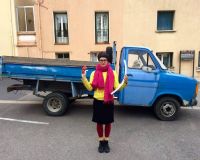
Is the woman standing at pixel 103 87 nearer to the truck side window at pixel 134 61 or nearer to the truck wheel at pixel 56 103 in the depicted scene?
the truck side window at pixel 134 61

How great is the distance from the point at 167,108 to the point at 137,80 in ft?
3.84

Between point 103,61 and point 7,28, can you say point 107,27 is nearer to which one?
point 7,28

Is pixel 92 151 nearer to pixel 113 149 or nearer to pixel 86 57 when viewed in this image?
pixel 113 149

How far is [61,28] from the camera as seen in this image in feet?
52.4

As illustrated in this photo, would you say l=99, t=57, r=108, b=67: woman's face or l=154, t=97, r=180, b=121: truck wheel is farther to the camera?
l=154, t=97, r=180, b=121: truck wheel

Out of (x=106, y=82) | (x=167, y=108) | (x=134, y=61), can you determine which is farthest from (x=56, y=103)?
(x=167, y=108)

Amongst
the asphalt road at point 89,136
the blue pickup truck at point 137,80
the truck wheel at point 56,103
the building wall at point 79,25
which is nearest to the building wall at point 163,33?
the building wall at point 79,25

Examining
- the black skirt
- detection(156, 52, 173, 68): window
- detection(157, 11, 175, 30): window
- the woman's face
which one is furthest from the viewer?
detection(156, 52, 173, 68): window

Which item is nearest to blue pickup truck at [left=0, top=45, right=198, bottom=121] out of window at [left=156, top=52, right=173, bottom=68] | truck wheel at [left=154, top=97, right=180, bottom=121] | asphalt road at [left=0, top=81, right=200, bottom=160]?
truck wheel at [left=154, top=97, right=180, bottom=121]

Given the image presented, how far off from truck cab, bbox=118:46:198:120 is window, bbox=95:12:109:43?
9526mm

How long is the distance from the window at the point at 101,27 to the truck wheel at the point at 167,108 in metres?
9.98

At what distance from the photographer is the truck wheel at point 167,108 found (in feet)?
21.8

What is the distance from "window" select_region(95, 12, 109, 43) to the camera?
15805 mm

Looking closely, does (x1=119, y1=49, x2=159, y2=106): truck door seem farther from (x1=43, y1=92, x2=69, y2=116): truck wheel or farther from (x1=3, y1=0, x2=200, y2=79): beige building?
(x1=3, y1=0, x2=200, y2=79): beige building
